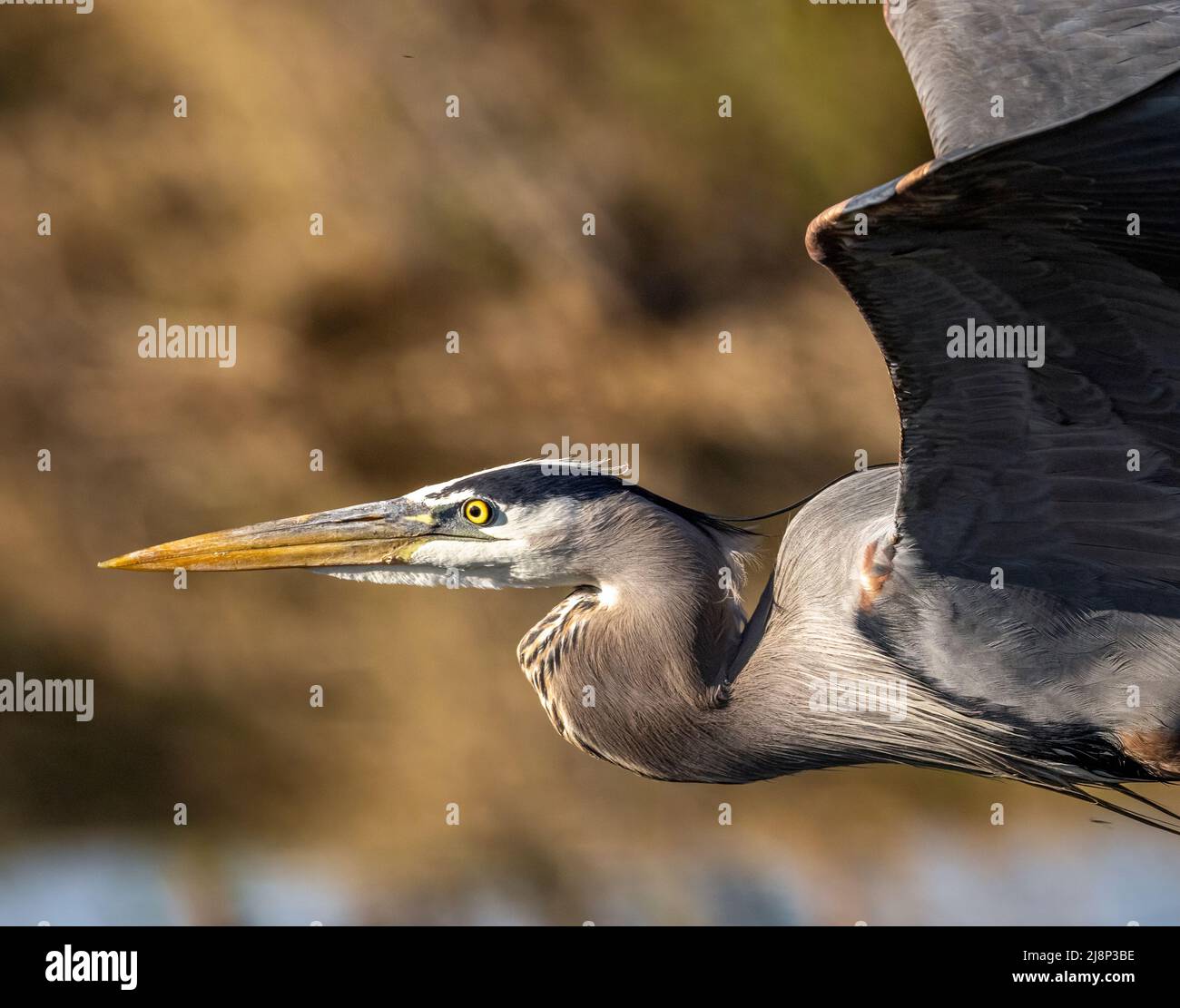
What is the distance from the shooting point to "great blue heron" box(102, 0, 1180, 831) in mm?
1741

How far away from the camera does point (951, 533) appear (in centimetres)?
215

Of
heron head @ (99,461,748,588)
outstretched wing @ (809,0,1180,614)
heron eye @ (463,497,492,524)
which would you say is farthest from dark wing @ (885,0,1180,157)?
heron eye @ (463,497,492,524)

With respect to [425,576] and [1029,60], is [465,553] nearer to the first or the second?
[425,576]

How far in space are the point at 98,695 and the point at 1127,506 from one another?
22.6 feet

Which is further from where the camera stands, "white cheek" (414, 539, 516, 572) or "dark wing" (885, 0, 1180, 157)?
"dark wing" (885, 0, 1180, 157)

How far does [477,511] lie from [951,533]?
0.95 meters

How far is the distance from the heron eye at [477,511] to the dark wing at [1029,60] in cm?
127

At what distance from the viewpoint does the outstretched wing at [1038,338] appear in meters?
1.57

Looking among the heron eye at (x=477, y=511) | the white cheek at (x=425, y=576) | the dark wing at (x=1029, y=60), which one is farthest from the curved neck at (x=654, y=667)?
the dark wing at (x=1029, y=60)

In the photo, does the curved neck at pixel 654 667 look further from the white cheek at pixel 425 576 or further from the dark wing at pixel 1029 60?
the dark wing at pixel 1029 60

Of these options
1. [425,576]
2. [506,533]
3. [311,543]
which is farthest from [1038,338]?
[311,543]

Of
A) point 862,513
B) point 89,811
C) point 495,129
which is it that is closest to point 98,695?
point 89,811

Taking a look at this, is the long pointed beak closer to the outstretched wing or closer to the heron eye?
the heron eye

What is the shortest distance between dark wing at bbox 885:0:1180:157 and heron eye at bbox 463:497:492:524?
127cm
